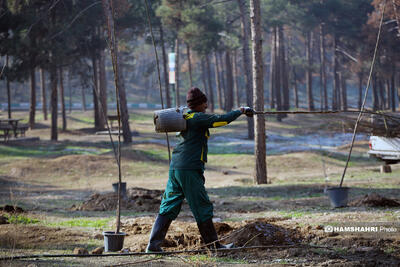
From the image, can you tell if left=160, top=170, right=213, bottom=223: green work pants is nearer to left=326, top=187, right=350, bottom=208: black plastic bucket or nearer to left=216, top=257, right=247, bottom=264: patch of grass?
left=216, top=257, right=247, bottom=264: patch of grass

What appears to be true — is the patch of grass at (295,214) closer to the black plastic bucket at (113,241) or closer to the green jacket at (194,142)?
the black plastic bucket at (113,241)

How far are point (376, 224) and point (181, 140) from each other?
3200 millimetres

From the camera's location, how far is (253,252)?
590 cm

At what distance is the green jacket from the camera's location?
18.7 feet

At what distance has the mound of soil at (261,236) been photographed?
246 inches

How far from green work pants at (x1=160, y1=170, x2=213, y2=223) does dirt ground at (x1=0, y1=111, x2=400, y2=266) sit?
1.54 ft

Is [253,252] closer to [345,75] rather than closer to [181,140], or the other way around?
[181,140]

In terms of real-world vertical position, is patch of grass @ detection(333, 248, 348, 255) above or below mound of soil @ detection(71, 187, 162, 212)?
above

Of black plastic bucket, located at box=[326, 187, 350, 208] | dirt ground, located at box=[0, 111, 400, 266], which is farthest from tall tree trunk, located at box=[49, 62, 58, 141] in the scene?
black plastic bucket, located at box=[326, 187, 350, 208]

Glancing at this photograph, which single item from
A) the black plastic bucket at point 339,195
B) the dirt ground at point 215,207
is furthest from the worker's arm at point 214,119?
the black plastic bucket at point 339,195

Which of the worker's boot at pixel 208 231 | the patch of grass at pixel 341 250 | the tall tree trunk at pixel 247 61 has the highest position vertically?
the tall tree trunk at pixel 247 61

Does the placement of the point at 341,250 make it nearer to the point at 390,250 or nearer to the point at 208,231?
the point at 390,250

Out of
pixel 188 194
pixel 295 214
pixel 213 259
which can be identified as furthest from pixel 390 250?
pixel 295 214

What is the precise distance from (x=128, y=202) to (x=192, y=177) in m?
6.72
